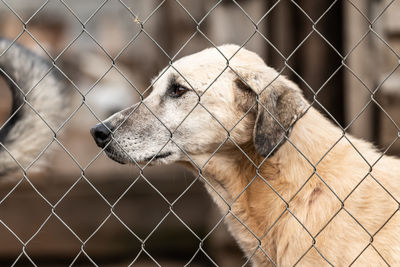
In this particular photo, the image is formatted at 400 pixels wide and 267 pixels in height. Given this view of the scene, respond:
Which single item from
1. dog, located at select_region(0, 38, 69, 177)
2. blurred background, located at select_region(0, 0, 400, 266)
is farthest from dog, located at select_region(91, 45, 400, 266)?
blurred background, located at select_region(0, 0, 400, 266)

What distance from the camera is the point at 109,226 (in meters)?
6.60

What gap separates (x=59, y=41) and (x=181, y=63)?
7.11 m

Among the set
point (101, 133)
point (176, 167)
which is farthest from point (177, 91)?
point (176, 167)

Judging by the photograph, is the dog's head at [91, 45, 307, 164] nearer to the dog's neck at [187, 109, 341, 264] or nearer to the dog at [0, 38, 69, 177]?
the dog's neck at [187, 109, 341, 264]

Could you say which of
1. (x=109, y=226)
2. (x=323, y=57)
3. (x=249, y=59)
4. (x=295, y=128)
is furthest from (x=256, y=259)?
(x=109, y=226)

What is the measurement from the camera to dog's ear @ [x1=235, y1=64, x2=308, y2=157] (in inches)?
111

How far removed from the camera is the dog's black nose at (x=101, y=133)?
2.95 metres

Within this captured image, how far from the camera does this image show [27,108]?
292 centimetres

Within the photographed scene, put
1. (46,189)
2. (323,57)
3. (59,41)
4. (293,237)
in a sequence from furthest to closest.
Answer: (59,41), (46,189), (323,57), (293,237)

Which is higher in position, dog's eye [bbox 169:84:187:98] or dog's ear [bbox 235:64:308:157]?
dog's ear [bbox 235:64:308:157]

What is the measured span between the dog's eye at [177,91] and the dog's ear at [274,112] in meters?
0.37

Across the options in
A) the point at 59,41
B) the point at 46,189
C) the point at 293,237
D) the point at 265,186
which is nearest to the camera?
the point at 293,237

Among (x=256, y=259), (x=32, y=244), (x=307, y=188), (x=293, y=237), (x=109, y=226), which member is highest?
(x=307, y=188)

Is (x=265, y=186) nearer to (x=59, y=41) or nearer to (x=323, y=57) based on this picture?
(x=323, y=57)
